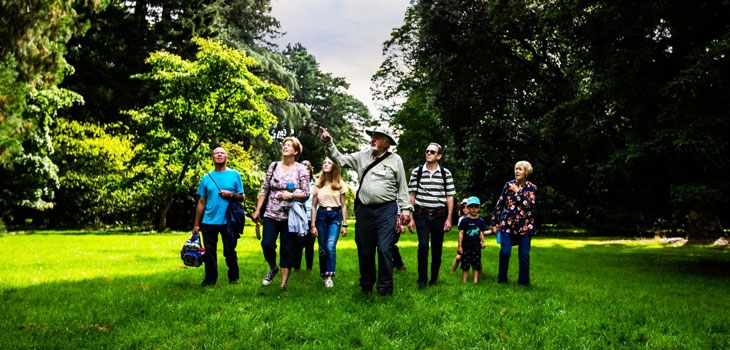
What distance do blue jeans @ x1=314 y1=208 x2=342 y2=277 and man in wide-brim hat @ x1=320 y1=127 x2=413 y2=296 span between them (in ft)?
2.97

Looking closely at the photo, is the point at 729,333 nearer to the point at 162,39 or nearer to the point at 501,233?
the point at 501,233

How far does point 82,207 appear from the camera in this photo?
87.4 ft

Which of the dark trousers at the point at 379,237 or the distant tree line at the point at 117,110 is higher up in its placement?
the distant tree line at the point at 117,110

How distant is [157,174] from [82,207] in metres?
5.67

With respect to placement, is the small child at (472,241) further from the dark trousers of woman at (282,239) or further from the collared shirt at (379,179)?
the dark trousers of woman at (282,239)

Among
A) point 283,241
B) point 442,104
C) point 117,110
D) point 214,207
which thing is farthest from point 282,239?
point 117,110

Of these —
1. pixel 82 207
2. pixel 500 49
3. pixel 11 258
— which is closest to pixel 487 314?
pixel 11 258

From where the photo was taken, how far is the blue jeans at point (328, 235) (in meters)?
7.71

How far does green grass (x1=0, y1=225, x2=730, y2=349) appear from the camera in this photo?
473 cm

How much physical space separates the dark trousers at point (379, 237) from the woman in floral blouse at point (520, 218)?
7.63ft

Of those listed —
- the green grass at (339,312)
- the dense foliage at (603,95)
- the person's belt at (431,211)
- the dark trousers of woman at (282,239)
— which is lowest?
the green grass at (339,312)

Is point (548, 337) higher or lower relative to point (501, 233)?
lower

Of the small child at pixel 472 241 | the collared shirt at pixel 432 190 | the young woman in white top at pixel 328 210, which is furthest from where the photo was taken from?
the small child at pixel 472 241

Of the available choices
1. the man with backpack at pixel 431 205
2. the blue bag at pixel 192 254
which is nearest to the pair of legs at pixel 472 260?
the man with backpack at pixel 431 205
